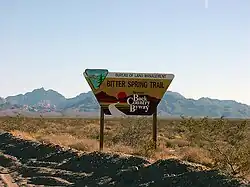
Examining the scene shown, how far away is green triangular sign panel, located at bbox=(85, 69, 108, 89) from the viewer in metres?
24.5

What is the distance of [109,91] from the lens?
24781mm

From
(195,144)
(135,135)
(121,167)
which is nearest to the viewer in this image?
(121,167)

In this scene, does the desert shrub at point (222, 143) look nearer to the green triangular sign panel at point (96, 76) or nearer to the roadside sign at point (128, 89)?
the roadside sign at point (128, 89)

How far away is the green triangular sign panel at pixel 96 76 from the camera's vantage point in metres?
24.5

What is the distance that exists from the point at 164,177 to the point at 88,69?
9980 millimetres

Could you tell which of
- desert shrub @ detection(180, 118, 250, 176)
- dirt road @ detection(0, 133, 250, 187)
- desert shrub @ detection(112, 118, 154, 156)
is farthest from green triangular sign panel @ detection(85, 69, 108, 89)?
desert shrub @ detection(180, 118, 250, 176)

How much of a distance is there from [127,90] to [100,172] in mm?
7027

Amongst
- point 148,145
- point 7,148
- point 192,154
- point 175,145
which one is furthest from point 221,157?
point 7,148

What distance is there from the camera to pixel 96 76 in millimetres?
24594

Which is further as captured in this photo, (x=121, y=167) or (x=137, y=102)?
(x=137, y=102)

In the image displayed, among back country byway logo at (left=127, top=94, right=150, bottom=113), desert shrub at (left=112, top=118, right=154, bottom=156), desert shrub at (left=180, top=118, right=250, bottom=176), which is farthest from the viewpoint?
Result: desert shrub at (left=112, top=118, right=154, bottom=156)

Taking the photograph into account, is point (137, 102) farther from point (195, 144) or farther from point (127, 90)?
point (195, 144)

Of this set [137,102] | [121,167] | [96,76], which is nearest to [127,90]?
[137,102]

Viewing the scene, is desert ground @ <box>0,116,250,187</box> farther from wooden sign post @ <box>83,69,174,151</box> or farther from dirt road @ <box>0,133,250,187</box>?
wooden sign post @ <box>83,69,174,151</box>
